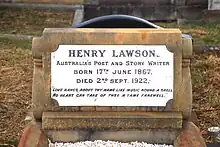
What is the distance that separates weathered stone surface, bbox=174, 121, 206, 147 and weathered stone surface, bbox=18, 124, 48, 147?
0.98 meters

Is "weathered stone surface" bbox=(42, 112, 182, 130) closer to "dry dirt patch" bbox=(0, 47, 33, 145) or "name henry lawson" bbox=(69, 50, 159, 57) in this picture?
"name henry lawson" bbox=(69, 50, 159, 57)

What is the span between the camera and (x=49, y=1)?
13820 millimetres

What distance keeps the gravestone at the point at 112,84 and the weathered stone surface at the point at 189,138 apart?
2 centimetres

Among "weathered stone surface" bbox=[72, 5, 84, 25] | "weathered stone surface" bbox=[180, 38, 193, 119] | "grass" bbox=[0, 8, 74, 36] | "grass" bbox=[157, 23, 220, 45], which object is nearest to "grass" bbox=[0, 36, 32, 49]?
"grass" bbox=[0, 8, 74, 36]

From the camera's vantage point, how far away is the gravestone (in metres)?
4.01

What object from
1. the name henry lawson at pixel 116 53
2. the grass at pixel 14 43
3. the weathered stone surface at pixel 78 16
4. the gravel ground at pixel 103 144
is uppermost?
the name henry lawson at pixel 116 53

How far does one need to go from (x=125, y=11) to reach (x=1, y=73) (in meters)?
5.29

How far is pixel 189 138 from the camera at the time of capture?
156 inches

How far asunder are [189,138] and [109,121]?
601 millimetres

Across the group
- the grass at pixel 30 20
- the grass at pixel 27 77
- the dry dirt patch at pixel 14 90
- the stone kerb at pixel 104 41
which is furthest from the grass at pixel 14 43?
the stone kerb at pixel 104 41

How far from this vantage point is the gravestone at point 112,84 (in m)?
4.01

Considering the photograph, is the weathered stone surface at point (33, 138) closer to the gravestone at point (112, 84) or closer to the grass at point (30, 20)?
the gravestone at point (112, 84)

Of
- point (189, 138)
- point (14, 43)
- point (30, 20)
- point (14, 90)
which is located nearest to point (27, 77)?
point (14, 90)

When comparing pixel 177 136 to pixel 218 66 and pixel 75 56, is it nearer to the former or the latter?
pixel 75 56
